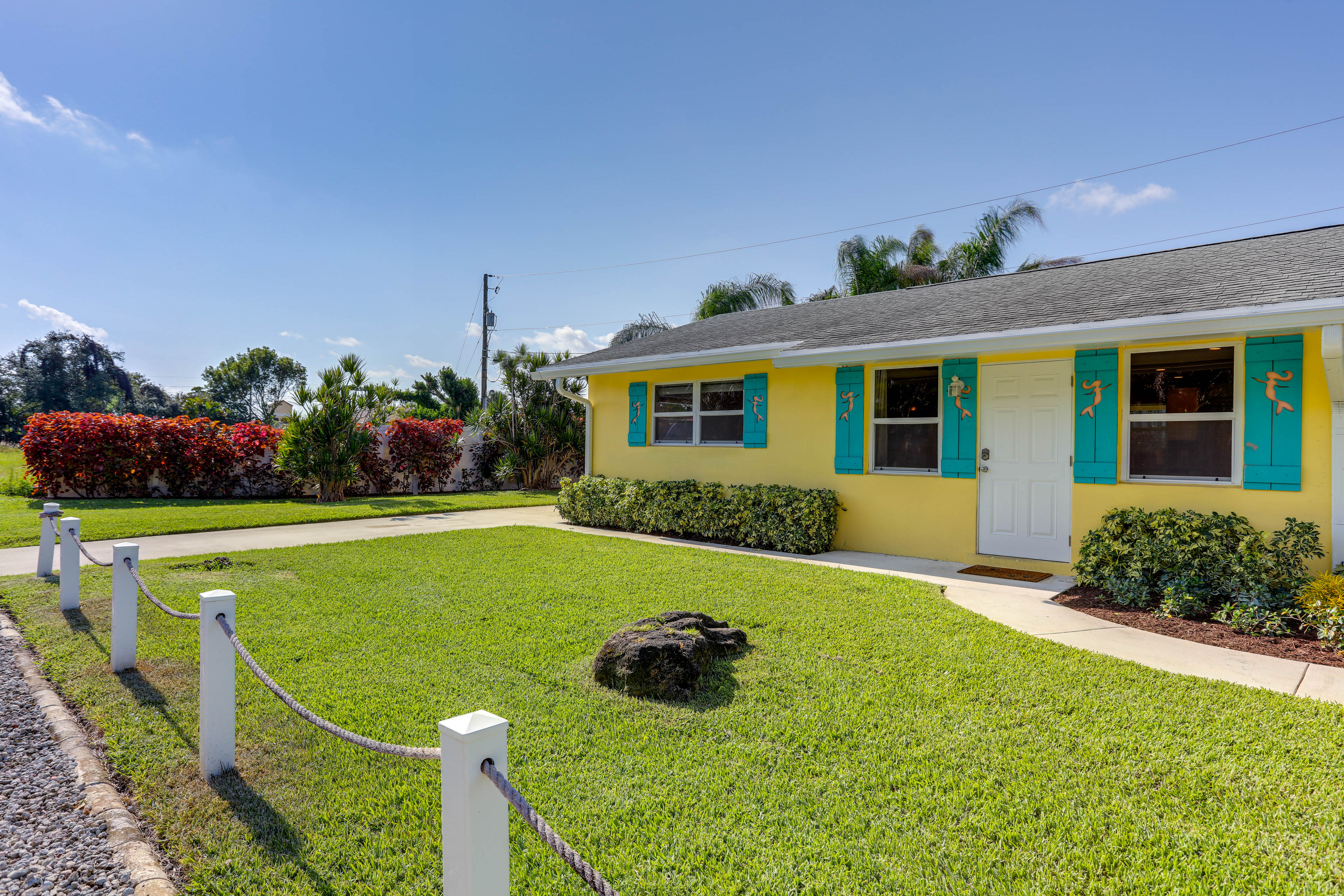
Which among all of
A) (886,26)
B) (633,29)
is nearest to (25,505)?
(633,29)

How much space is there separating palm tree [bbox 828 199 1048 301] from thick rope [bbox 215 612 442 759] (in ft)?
54.5

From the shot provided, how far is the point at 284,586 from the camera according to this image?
6.01 m

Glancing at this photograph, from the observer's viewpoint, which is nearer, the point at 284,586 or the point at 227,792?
the point at 227,792

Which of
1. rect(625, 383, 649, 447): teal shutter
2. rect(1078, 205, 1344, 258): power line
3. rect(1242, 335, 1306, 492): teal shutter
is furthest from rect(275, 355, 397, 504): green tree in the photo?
rect(1078, 205, 1344, 258): power line

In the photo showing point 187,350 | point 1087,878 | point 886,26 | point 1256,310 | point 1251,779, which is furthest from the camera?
point 187,350

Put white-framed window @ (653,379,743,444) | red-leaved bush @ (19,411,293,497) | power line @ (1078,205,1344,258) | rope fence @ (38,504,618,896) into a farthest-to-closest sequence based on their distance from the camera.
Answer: power line @ (1078,205,1344,258) < red-leaved bush @ (19,411,293,497) < white-framed window @ (653,379,743,444) < rope fence @ (38,504,618,896)

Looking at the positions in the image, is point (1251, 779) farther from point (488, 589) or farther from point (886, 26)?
point (886, 26)

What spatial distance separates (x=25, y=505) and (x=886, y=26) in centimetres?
1827

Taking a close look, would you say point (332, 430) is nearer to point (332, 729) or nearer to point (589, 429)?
point (589, 429)

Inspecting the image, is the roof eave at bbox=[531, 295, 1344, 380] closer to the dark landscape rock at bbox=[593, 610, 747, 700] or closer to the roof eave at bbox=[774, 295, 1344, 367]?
the roof eave at bbox=[774, 295, 1344, 367]

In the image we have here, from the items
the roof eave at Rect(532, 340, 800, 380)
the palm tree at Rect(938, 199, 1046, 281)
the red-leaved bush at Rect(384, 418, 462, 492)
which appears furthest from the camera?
the palm tree at Rect(938, 199, 1046, 281)

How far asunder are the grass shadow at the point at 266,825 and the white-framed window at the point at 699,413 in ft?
26.1

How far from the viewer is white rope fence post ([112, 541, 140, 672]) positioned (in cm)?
377

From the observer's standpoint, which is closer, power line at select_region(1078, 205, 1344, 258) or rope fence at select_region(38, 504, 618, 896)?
rope fence at select_region(38, 504, 618, 896)
